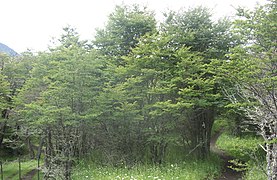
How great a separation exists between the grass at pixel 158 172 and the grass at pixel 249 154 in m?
1.40

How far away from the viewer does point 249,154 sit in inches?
297

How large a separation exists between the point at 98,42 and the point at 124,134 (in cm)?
520

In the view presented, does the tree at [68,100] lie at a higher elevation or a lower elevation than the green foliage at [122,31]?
lower

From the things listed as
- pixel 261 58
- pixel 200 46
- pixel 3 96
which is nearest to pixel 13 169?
pixel 3 96

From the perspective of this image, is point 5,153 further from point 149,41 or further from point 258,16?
point 258,16

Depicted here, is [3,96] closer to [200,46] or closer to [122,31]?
[122,31]

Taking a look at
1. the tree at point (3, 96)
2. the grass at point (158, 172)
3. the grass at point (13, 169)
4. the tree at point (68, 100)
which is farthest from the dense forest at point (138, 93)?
the grass at point (13, 169)

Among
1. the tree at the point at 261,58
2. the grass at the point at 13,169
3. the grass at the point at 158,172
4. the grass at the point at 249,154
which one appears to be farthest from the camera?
the grass at the point at 13,169

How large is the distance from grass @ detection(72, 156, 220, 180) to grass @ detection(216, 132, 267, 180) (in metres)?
1.40

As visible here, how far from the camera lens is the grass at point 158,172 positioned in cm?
875

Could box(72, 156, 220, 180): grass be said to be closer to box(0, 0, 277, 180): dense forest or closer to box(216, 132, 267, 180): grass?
box(0, 0, 277, 180): dense forest

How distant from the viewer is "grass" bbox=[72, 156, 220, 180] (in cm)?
875

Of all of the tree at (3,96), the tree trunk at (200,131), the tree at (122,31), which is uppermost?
the tree at (122,31)

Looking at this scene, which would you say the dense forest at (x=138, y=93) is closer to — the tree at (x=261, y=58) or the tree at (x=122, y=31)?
the tree at (x=122, y=31)
